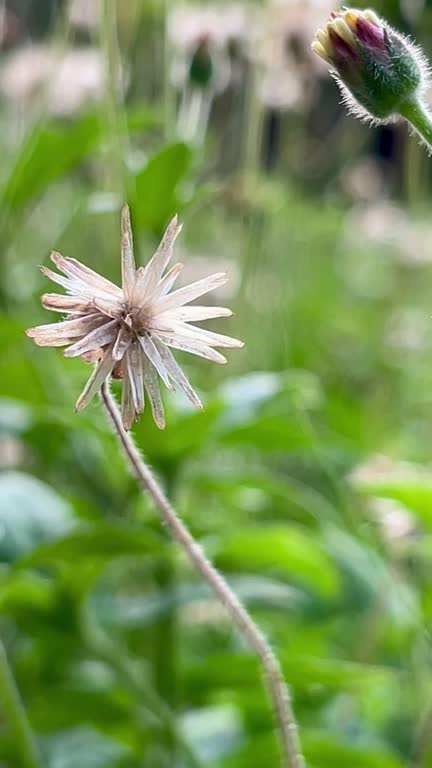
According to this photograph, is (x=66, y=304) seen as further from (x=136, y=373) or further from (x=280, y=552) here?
(x=280, y=552)

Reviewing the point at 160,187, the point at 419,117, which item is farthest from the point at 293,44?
the point at 419,117

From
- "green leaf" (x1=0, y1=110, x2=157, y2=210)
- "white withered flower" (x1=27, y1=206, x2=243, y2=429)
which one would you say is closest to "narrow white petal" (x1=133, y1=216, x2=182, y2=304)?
"white withered flower" (x1=27, y1=206, x2=243, y2=429)

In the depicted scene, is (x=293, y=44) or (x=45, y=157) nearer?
(x=45, y=157)

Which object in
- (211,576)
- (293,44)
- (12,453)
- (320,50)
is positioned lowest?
(211,576)

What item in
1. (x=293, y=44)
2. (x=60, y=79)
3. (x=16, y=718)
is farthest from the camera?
(x=60, y=79)

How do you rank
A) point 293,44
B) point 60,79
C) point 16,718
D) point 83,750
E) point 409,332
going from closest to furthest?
point 16,718
point 83,750
point 293,44
point 60,79
point 409,332

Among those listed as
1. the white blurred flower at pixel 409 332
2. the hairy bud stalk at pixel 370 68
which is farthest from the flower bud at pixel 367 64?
the white blurred flower at pixel 409 332

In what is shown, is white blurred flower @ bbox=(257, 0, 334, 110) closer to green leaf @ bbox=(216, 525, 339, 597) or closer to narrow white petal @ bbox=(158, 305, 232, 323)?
green leaf @ bbox=(216, 525, 339, 597)

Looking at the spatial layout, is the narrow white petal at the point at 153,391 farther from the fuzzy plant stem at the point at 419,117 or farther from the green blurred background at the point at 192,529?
the green blurred background at the point at 192,529

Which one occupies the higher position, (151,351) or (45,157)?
(45,157)
